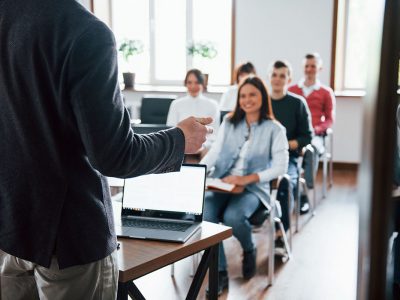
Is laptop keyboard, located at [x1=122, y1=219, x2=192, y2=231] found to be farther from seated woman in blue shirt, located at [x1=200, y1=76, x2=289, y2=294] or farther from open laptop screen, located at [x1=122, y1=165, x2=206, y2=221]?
seated woman in blue shirt, located at [x1=200, y1=76, x2=289, y2=294]

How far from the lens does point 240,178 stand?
3102 mm

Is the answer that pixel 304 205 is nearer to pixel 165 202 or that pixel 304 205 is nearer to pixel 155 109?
pixel 155 109

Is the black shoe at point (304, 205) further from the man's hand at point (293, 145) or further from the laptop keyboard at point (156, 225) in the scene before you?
the laptop keyboard at point (156, 225)

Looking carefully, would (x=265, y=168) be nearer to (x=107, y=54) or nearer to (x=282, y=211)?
(x=282, y=211)

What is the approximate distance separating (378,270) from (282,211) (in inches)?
128

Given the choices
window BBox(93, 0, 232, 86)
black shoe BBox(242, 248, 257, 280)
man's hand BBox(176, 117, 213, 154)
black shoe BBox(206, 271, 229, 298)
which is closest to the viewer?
man's hand BBox(176, 117, 213, 154)

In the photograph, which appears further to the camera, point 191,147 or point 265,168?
point 265,168

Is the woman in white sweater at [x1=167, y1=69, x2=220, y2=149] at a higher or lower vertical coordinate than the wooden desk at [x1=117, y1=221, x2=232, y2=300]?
higher

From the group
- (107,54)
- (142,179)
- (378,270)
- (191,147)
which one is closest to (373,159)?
(378,270)

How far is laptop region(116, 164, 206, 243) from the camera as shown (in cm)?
183

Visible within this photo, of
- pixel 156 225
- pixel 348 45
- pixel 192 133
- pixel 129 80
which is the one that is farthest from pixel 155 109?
pixel 192 133

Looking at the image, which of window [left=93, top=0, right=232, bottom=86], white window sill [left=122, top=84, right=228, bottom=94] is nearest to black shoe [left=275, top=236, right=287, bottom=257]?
white window sill [left=122, top=84, right=228, bottom=94]

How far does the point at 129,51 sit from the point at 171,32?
2.15ft

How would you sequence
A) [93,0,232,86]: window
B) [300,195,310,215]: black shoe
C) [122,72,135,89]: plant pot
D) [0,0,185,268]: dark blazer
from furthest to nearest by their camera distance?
[122,72,135,89]: plant pot → [93,0,232,86]: window → [300,195,310,215]: black shoe → [0,0,185,268]: dark blazer
